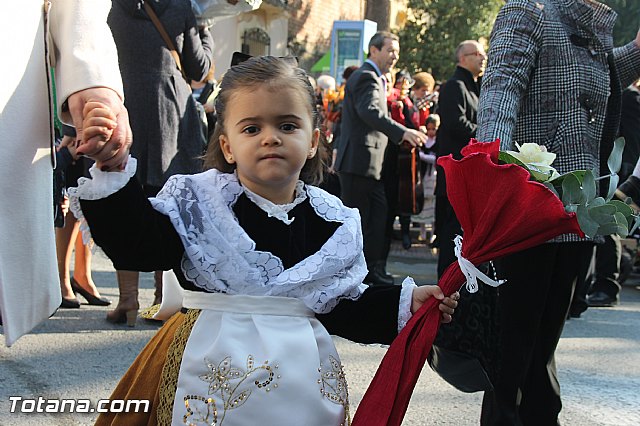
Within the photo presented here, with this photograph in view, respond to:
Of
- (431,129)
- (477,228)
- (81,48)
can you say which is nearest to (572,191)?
(477,228)

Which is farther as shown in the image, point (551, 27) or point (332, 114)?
point (332, 114)

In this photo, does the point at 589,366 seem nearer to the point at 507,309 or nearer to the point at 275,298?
the point at 507,309

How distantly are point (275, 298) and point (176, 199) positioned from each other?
1.27 feet

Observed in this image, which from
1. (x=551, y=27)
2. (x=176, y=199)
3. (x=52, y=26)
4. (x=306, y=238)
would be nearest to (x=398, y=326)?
(x=306, y=238)

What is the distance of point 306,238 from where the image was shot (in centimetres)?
243

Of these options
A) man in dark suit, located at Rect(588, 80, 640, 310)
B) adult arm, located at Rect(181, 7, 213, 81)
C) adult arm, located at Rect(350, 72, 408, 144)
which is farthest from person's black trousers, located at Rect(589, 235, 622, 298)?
adult arm, located at Rect(181, 7, 213, 81)

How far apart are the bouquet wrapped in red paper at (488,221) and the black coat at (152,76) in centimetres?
287

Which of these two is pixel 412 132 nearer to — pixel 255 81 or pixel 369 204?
pixel 369 204

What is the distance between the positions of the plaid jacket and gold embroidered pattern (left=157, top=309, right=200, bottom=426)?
1.44 m

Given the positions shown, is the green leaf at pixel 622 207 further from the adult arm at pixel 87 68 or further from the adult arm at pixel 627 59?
the adult arm at pixel 627 59

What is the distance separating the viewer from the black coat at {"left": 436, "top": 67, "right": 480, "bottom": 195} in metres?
6.61

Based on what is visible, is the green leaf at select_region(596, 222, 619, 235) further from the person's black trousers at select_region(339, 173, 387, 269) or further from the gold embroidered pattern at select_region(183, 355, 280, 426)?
the person's black trousers at select_region(339, 173, 387, 269)

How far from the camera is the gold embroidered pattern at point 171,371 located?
2.21 m

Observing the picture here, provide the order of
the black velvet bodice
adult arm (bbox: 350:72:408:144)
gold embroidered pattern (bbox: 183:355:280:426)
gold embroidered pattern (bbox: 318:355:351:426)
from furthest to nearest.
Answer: adult arm (bbox: 350:72:408:144)
the black velvet bodice
gold embroidered pattern (bbox: 318:355:351:426)
gold embroidered pattern (bbox: 183:355:280:426)
